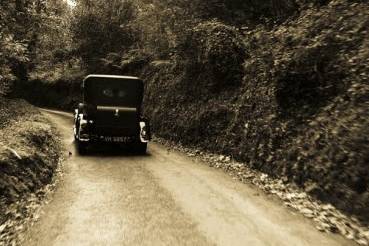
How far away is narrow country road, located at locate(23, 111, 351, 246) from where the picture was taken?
22.3 feet

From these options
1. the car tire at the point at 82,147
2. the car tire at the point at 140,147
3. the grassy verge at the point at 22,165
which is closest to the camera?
the grassy verge at the point at 22,165

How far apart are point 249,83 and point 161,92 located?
282 inches

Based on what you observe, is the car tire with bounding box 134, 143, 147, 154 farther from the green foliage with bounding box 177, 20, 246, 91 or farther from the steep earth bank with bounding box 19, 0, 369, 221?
the green foliage with bounding box 177, 20, 246, 91

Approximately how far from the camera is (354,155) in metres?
8.09

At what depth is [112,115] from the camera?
46.9 ft

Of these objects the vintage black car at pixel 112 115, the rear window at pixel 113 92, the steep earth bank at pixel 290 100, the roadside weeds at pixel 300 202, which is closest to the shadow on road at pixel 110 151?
the vintage black car at pixel 112 115

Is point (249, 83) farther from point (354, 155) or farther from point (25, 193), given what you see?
point (25, 193)

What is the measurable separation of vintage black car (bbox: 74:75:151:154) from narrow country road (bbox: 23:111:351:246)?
2199mm

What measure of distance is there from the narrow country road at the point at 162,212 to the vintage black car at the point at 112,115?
2199 millimetres

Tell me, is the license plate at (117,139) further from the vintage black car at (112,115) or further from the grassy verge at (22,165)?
the grassy verge at (22,165)

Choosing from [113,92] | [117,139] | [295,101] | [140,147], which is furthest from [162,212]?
[113,92]

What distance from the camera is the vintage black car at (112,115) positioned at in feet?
46.4

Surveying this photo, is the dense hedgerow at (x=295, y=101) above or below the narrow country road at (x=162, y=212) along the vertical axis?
above

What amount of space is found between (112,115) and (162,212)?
680cm
